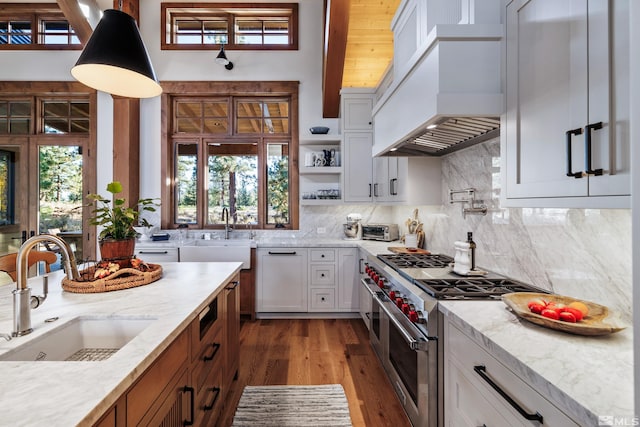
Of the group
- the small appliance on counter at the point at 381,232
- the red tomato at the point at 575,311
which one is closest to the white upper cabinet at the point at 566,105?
the red tomato at the point at 575,311

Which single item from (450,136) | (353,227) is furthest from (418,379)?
(353,227)

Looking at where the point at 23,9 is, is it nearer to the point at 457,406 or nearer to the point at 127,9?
the point at 127,9

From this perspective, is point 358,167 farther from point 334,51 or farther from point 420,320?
point 420,320

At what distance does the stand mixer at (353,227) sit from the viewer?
388cm

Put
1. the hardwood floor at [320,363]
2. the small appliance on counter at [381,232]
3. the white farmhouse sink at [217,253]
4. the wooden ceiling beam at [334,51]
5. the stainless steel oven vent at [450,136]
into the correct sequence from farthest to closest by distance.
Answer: the small appliance on counter at [381,232] < the white farmhouse sink at [217,253] < the wooden ceiling beam at [334,51] < the hardwood floor at [320,363] < the stainless steel oven vent at [450,136]

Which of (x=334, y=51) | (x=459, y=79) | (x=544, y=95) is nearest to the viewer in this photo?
(x=544, y=95)

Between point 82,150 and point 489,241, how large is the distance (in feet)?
16.3

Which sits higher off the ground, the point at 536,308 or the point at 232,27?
the point at 232,27

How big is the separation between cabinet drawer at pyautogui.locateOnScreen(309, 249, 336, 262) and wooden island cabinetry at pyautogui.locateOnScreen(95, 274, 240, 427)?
1.53 metres

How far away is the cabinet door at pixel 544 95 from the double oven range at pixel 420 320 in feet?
1.79

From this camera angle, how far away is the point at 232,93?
4.25 m

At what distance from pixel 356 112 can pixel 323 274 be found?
2022 mm

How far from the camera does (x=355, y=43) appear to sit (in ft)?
12.0

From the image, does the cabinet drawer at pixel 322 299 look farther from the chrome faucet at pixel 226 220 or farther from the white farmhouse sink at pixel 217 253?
the chrome faucet at pixel 226 220
